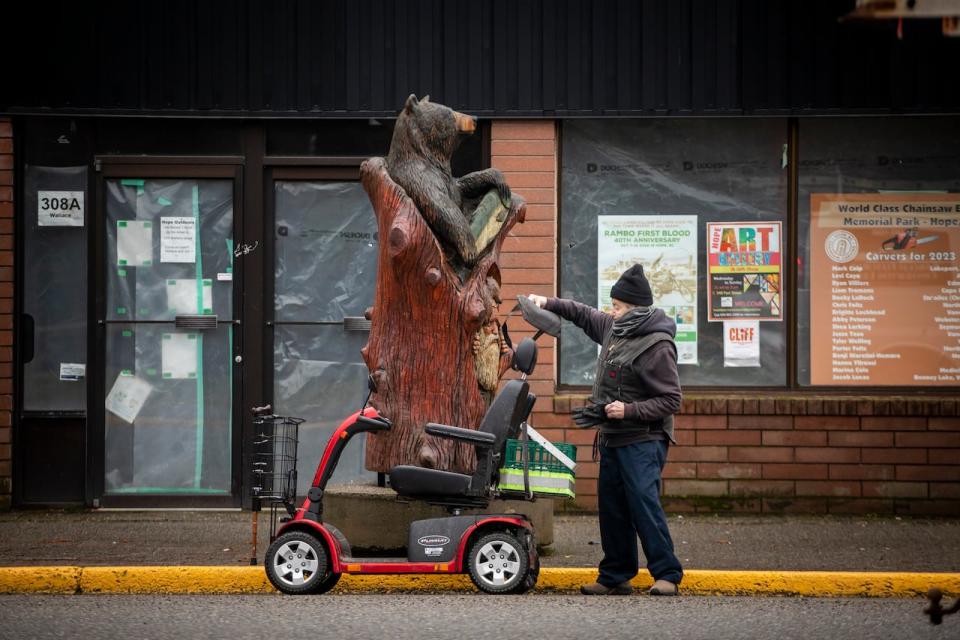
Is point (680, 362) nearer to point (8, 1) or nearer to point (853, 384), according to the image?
point (853, 384)

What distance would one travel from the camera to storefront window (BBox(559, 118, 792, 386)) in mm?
10453

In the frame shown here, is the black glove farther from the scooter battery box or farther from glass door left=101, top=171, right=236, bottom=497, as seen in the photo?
glass door left=101, top=171, right=236, bottom=497

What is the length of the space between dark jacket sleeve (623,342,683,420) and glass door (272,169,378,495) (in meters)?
3.82

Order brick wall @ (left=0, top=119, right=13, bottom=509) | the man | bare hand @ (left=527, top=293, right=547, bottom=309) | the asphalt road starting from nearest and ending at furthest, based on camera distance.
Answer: the asphalt road, the man, bare hand @ (left=527, top=293, right=547, bottom=309), brick wall @ (left=0, top=119, right=13, bottom=509)

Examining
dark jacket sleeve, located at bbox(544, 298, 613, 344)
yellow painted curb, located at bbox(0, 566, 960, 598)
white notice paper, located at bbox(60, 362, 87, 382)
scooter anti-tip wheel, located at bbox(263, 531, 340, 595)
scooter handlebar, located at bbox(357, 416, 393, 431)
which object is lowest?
yellow painted curb, located at bbox(0, 566, 960, 598)

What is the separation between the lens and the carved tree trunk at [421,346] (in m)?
7.61

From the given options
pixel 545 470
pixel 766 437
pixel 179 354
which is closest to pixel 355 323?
pixel 179 354

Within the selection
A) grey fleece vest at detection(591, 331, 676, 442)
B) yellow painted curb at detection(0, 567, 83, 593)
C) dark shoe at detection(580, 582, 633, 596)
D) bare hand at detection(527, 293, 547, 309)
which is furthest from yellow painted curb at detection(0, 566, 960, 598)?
bare hand at detection(527, 293, 547, 309)

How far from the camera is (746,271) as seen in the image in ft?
34.3

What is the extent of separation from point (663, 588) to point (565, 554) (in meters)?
1.48

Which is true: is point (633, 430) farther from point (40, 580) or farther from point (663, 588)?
point (40, 580)

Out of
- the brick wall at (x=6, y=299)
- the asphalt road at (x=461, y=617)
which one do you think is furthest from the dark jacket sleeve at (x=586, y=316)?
the brick wall at (x=6, y=299)

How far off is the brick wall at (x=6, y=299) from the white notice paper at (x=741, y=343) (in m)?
5.48

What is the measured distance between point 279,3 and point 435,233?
354 cm
